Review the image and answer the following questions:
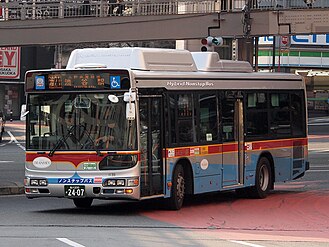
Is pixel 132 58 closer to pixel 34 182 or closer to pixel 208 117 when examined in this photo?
pixel 208 117

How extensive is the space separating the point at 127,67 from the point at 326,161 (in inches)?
731

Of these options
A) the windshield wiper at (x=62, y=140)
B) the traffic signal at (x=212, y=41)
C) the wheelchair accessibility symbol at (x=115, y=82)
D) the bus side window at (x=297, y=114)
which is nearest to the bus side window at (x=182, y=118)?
the wheelchair accessibility symbol at (x=115, y=82)

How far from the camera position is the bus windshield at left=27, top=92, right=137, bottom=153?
1634 centimetres

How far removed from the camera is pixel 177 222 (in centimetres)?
1579

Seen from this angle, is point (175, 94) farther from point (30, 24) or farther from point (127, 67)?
point (30, 24)

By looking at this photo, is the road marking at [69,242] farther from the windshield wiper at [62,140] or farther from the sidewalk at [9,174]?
the sidewalk at [9,174]

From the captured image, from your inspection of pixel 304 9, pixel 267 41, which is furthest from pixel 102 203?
pixel 267 41

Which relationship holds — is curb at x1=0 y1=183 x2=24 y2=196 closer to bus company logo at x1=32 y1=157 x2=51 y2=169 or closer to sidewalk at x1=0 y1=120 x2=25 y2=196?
sidewalk at x1=0 y1=120 x2=25 y2=196

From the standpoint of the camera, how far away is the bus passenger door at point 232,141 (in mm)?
19172

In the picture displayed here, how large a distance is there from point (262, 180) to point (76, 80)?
6.16 metres

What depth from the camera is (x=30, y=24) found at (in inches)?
1421

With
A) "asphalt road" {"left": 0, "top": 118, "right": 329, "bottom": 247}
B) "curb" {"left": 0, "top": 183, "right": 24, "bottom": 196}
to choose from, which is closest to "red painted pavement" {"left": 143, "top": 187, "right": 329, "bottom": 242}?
"asphalt road" {"left": 0, "top": 118, "right": 329, "bottom": 247}

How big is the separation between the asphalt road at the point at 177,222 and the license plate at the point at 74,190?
0.41 m

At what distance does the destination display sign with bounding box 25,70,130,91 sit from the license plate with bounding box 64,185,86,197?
185cm
